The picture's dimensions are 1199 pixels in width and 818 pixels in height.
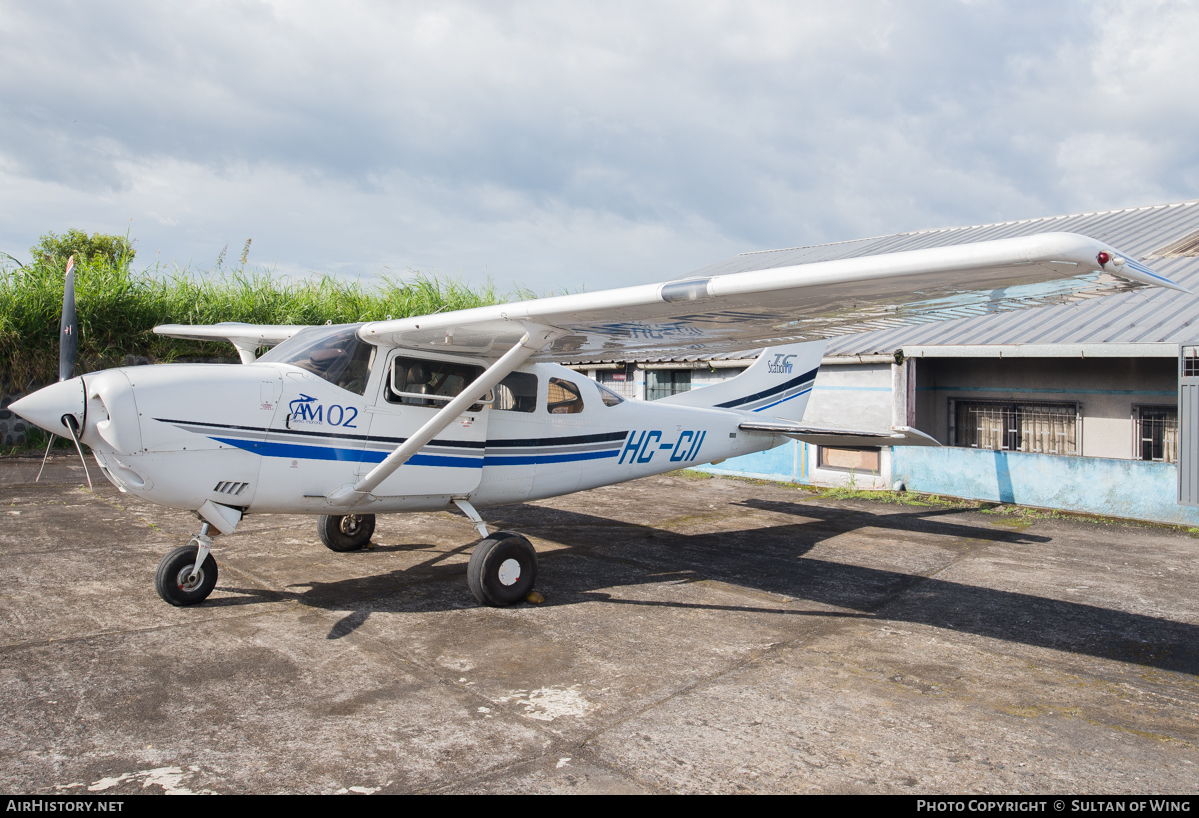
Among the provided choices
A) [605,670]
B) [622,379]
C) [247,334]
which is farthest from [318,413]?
[622,379]

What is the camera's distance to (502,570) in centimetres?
567

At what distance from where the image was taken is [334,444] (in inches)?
222

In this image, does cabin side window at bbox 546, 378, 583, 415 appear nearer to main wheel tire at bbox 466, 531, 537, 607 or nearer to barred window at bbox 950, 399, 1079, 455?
main wheel tire at bbox 466, 531, 537, 607

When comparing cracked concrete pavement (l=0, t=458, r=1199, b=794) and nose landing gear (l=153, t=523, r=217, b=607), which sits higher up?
nose landing gear (l=153, t=523, r=217, b=607)

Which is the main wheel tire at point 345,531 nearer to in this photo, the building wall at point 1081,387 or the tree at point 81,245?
the building wall at point 1081,387

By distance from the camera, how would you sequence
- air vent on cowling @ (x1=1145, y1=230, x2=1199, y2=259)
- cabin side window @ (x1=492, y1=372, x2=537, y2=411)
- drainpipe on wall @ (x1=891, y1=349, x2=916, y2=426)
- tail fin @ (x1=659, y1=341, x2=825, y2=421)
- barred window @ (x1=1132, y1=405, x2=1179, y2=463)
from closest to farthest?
cabin side window @ (x1=492, y1=372, x2=537, y2=411) < tail fin @ (x1=659, y1=341, x2=825, y2=421) < barred window @ (x1=1132, y1=405, x2=1179, y2=463) < drainpipe on wall @ (x1=891, y1=349, x2=916, y2=426) < air vent on cowling @ (x1=1145, y1=230, x2=1199, y2=259)

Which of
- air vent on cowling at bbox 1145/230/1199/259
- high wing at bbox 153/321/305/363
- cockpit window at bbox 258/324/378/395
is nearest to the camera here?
cockpit window at bbox 258/324/378/395

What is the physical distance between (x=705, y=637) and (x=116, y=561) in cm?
559

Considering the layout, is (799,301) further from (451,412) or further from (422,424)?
(422,424)

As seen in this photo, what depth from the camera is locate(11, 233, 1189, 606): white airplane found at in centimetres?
385

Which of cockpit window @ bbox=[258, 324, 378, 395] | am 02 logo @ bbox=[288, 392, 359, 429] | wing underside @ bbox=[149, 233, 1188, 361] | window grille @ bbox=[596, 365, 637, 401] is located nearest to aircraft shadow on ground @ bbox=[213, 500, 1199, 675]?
am 02 logo @ bbox=[288, 392, 359, 429]

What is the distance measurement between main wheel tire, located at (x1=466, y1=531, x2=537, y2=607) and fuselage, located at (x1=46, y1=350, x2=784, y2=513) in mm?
852

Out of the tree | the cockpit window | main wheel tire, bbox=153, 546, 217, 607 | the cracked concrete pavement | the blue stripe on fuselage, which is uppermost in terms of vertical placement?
the tree

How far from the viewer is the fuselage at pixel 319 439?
4.92 meters
